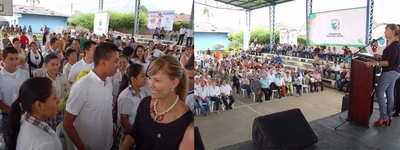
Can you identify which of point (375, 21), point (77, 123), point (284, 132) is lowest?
point (284, 132)

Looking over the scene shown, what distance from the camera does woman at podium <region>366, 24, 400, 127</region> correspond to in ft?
6.00

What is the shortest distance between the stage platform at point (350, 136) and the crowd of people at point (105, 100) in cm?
108

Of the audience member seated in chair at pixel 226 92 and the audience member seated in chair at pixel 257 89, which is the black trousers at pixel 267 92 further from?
the audience member seated in chair at pixel 226 92

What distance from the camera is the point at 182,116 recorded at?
1.90 feet

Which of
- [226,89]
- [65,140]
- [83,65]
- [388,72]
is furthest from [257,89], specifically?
[388,72]

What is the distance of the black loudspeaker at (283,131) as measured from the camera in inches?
49.2

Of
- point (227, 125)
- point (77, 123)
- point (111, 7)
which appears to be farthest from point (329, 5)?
point (77, 123)

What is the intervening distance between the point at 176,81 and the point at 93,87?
0.67 metres

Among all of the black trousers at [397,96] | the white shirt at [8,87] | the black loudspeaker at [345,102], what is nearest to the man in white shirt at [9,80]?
the white shirt at [8,87]

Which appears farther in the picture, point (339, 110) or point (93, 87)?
point (339, 110)

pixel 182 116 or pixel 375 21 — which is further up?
pixel 375 21

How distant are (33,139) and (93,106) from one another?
0.89 feet

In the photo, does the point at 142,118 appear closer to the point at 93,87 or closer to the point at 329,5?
the point at 93,87

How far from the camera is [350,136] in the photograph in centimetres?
170
